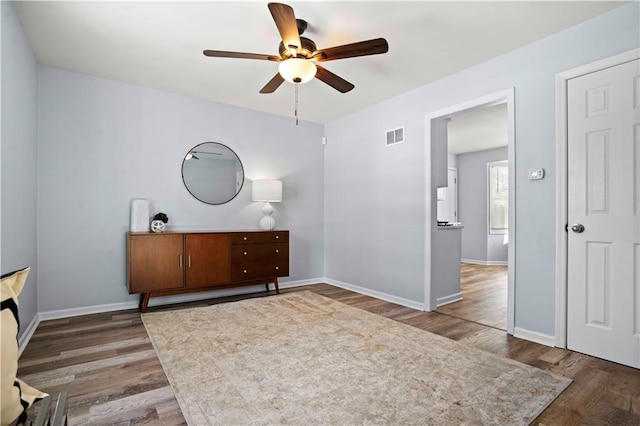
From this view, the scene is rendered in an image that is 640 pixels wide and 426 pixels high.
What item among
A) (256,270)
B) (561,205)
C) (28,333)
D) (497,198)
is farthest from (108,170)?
(497,198)

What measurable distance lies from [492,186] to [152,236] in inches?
Result: 261

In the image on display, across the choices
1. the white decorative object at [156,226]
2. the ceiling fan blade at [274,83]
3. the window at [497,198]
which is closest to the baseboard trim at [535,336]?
the ceiling fan blade at [274,83]

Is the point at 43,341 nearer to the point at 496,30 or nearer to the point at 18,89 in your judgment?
the point at 18,89

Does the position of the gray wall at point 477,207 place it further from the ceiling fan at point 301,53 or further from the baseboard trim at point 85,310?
the baseboard trim at point 85,310

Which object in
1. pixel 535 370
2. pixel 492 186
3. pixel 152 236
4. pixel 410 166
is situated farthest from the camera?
pixel 492 186

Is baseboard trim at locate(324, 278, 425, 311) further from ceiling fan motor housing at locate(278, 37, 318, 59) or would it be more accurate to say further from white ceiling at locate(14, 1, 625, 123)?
ceiling fan motor housing at locate(278, 37, 318, 59)

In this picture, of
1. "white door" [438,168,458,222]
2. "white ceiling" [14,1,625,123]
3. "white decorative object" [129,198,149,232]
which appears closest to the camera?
"white ceiling" [14,1,625,123]

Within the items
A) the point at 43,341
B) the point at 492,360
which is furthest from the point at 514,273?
the point at 43,341

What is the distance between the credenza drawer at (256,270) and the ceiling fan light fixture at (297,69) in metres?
2.29

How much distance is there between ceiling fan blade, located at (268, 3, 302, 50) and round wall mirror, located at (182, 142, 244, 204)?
2.28 metres

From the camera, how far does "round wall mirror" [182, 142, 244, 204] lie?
4.04 meters

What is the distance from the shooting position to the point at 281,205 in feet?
15.6

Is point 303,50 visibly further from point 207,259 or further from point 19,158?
point 207,259

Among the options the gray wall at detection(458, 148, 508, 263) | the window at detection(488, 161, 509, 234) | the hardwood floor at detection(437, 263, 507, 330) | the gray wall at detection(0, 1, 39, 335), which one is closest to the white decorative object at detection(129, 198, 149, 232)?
the gray wall at detection(0, 1, 39, 335)
